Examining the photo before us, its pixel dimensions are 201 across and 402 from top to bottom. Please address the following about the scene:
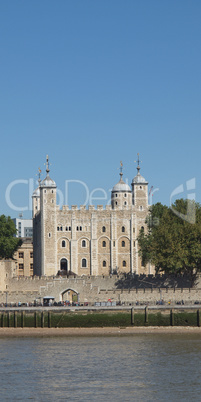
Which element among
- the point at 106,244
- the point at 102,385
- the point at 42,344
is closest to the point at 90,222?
the point at 106,244

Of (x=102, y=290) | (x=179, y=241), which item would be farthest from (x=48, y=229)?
(x=179, y=241)

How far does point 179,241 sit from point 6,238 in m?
31.1

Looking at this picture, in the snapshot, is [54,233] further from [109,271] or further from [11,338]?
[11,338]

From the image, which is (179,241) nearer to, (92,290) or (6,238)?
(92,290)

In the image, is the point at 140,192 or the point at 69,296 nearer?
the point at 69,296

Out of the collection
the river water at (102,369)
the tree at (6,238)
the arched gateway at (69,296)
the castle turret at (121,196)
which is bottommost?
the river water at (102,369)

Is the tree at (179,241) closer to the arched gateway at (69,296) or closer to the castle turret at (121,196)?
the arched gateway at (69,296)

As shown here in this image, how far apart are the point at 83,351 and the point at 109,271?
52.6 metres

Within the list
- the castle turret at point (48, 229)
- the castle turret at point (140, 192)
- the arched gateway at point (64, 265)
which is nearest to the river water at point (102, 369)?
the castle turret at point (48, 229)

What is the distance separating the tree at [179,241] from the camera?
86.9 metres

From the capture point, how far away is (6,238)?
364 ft

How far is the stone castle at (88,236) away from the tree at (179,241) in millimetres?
18019

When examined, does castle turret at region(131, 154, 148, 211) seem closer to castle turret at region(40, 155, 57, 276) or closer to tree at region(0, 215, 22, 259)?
castle turret at region(40, 155, 57, 276)

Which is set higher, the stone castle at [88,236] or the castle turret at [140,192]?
the castle turret at [140,192]
